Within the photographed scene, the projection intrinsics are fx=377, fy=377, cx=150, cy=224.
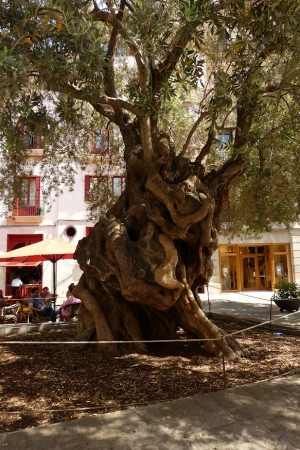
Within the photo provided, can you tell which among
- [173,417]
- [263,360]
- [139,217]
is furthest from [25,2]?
[263,360]

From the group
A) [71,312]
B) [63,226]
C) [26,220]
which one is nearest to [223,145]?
[71,312]

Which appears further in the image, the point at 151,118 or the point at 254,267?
the point at 254,267

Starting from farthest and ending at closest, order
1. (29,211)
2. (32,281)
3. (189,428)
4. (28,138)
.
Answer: (29,211), (32,281), (28,138), (189,428)

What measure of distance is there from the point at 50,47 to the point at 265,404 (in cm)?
555

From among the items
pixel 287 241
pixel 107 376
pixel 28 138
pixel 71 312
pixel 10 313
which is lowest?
pixel 107 376

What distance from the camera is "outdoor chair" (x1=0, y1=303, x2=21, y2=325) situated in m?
10.8

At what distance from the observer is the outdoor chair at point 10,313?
1077 centimetres

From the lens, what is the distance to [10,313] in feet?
39.7

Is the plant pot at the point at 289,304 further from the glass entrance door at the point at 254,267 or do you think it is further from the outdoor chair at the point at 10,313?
the glass entrance door at the point at 254,267

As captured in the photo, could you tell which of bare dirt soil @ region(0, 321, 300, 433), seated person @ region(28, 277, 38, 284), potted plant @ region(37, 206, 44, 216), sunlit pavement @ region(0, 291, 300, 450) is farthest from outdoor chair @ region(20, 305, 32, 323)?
potted plant @ region(37, 206, 44, 216)

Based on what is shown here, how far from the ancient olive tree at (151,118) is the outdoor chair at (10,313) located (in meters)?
4.51

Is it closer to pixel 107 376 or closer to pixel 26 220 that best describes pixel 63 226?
pixel 26 220

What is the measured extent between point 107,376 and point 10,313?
7.72 meters

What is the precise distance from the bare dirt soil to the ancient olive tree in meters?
0.45
